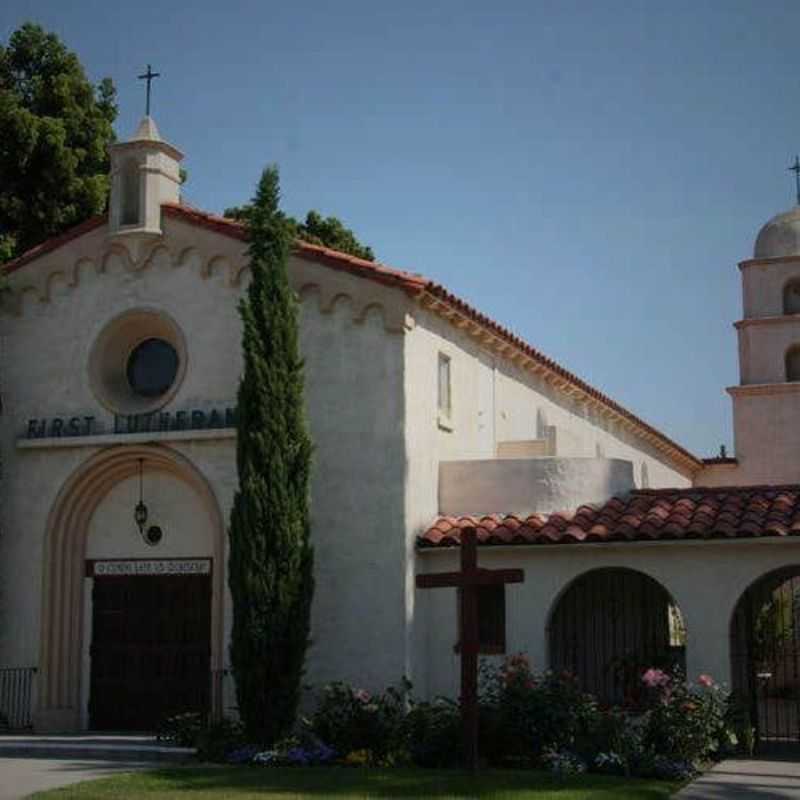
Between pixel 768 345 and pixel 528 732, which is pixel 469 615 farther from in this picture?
pixel 768 345

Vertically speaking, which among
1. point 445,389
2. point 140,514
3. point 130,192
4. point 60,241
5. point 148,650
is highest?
point 130,192

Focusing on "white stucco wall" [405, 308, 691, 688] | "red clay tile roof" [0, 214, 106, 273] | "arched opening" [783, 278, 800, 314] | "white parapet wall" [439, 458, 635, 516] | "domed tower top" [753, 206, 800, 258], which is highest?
"domed tower top" [753, 206, 800, 258]

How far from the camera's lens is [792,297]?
38.6 meters

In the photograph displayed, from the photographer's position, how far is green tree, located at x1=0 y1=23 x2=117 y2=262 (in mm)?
26516

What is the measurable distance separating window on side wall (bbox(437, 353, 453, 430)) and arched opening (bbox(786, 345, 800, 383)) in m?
20.4

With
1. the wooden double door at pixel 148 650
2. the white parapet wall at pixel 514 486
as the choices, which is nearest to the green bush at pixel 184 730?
the wooden double door at pixel 148 650

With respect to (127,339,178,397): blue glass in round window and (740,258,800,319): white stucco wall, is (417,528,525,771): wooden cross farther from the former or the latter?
(740,258,800,319): white stucco wall

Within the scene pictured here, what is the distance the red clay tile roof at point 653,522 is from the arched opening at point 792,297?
19.8 m

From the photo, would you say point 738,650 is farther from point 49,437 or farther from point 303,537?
point 49,437

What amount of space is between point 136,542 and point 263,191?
614 cm

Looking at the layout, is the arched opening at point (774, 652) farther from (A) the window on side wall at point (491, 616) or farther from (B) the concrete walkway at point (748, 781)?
(A) the window on side wall at point (491, 616)

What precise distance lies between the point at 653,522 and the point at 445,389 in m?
4.26

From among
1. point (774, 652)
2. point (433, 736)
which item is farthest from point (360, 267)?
point (774, 652)

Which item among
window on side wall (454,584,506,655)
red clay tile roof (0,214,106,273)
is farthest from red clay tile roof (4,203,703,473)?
window on side wall (454,584,506,655)
